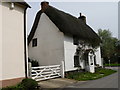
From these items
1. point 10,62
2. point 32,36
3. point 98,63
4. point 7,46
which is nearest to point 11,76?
point 10,62

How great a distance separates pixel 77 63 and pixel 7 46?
12.9 m

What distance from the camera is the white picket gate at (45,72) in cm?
1463

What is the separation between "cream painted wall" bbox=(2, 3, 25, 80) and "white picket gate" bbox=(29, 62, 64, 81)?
190 centimetres

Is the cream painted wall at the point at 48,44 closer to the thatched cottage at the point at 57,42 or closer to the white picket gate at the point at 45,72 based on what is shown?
the thatched cottage at the point at 57,42

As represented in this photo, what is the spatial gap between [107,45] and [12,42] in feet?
173

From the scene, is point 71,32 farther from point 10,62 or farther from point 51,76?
point 10,62

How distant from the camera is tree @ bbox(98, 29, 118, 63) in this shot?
58531mm

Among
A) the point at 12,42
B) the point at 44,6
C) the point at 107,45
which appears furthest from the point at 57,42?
the point at 107,45

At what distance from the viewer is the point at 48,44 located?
21766 millimetres

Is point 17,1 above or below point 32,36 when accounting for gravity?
above

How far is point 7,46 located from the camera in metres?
11.6

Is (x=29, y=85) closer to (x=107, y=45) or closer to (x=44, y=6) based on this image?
(x=44, y=6)

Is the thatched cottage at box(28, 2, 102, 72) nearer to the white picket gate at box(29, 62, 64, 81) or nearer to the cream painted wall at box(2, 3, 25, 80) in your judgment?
the white picket gate at box(29, 62, 64, 81)

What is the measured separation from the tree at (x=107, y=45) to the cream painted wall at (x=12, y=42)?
1818 inches
